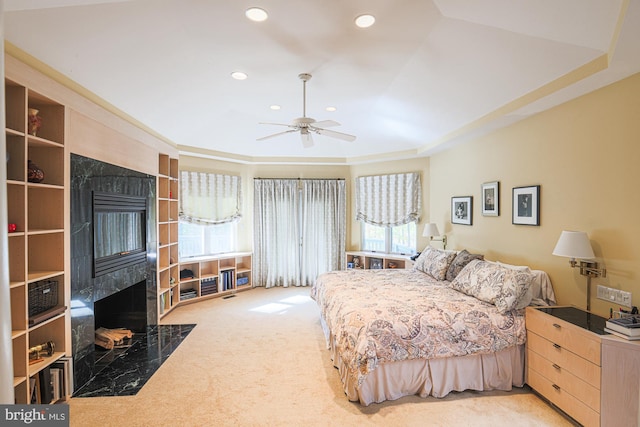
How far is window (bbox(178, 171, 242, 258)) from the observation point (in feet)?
18.2

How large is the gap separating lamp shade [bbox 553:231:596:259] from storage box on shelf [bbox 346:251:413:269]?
9.17 ft

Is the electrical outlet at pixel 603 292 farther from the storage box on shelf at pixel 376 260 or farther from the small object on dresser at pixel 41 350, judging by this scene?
the small object on dresser at pixel 41 350

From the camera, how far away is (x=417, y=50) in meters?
2.78

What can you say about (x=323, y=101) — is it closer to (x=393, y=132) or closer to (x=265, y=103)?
(x=265, y=103)

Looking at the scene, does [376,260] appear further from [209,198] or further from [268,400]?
[268,400]

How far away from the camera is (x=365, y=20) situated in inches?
91.2

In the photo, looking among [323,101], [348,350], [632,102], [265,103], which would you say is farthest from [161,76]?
[632,102]

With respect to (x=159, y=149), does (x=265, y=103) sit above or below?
above

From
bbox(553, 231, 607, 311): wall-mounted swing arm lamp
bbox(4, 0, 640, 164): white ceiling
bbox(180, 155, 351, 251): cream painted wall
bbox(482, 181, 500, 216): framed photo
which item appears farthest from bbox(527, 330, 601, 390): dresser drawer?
bbox(180, 155, 351, 251): cream painted wall

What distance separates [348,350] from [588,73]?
2.80 meters

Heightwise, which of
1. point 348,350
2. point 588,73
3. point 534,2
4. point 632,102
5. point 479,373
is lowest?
point 479,373

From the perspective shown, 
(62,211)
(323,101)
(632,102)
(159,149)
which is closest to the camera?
(632,102)

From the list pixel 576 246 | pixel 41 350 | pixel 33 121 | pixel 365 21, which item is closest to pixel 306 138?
pixel 365 21

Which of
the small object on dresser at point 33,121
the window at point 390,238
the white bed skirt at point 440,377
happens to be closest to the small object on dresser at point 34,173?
the small object on dresser at point 33,121
